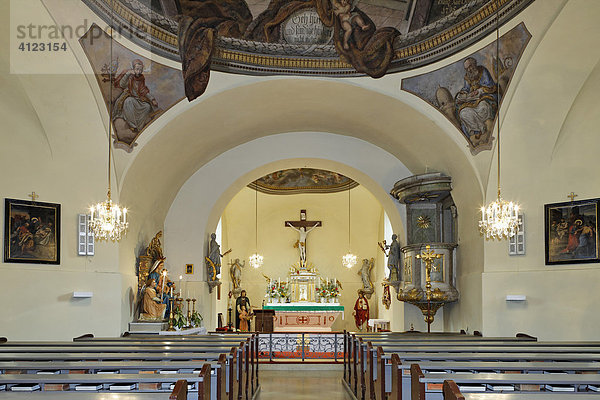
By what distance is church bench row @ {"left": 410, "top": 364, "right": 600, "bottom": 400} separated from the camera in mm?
4609

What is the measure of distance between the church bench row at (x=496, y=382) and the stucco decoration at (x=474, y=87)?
5.95m

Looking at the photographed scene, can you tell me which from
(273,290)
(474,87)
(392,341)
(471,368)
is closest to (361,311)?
(273,290)

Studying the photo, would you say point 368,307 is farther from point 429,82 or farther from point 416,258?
point 429,82

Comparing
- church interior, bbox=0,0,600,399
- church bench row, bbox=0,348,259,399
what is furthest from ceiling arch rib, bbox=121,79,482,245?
church bench row, bbox=0,348,259,399

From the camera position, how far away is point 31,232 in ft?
33.9

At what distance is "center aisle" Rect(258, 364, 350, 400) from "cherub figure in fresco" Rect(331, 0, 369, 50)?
5680 millimetres

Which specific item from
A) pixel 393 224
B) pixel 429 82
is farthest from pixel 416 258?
pixel 429 82

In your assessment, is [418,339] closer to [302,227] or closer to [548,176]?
[548,176]

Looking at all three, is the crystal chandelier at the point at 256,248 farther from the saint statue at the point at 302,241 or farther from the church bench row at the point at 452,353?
the church bench row at the point at 452,353

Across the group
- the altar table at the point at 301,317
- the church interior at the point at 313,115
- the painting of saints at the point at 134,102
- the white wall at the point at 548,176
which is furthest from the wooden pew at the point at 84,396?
the altar table at the point at 301,317

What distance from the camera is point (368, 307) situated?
19.6 meters

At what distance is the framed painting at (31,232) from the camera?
1005cm

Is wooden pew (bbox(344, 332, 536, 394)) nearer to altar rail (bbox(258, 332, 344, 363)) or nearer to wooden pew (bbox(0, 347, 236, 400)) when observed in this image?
altar rail (bbox(258, 332, 344, 363))

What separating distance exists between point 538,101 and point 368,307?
420 inches
